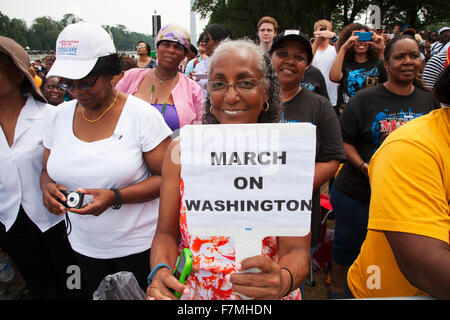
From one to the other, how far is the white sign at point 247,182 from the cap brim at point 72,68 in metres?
1.13

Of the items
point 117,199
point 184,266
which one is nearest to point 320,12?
point 117,199

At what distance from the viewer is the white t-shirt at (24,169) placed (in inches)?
85.7

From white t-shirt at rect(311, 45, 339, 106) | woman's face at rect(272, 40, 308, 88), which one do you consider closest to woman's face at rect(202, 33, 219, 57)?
white t-shirt at rect(311, 45, 339, 106)

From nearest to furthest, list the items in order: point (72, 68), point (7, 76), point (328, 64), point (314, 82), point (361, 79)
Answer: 1. point (72, 68)
2. point (7, 76)
3. point (314, 82)
4. point (361, 79)
5. point (328, 64)

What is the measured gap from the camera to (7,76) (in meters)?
2.18

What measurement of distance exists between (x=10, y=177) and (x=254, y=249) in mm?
1864

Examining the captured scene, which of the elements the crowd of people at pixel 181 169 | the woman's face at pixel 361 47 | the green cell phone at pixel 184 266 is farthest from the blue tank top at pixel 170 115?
the woman's face at pixel 361 47

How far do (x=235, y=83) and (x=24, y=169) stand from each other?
5.20 feet

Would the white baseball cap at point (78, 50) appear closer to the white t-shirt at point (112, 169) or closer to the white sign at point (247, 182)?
the white t-shirt at point (112, 169)

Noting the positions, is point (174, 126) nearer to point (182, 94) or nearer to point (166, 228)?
point (182, 94)

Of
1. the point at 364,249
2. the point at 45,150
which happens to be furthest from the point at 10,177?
the point at 364,249

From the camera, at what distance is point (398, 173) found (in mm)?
1171

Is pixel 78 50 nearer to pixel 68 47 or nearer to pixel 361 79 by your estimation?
pixel 68 47

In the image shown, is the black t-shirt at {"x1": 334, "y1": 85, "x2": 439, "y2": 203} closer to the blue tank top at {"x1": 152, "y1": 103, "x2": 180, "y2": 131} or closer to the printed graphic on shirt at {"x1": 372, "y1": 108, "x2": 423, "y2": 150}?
the printed graphic on shirt at {"x1": 372, "y1": 108, "x2": 423, "y2": 150}
